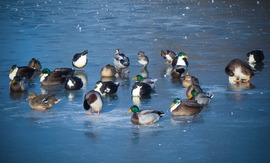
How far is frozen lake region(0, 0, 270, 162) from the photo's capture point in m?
10.3

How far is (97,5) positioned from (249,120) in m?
35.7

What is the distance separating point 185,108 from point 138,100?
213 centimetres

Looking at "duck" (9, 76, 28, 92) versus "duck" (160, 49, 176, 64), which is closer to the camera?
"duck" (9, 76, 28, 92)

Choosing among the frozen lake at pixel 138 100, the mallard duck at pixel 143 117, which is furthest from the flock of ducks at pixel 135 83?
the frozen lake at pixel 138 100

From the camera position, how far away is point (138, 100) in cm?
1421

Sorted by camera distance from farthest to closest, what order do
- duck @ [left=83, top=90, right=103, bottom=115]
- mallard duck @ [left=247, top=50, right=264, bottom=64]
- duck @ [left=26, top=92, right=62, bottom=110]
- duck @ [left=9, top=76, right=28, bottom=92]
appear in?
mallard duck @ [left=247, top=50, right=264, bottom=64] < duck @ [left=9, top=76, right=28, bottom=92] < duck @ [left=26, top=92, right=62, bottom=110] < duck @ [left=83, top=90, right=103, bottom=115]

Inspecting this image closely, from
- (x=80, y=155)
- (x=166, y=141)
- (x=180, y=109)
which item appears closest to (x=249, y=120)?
(x=180, y=109)

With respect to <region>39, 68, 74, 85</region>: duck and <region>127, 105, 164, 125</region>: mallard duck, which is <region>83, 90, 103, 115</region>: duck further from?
<region>39, 68, 74, 85</region>: duck

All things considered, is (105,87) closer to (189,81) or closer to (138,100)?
(138,100)

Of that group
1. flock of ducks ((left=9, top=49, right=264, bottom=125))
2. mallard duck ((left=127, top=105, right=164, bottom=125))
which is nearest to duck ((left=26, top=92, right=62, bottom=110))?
flock of ducks ((left=9, top=49, right=264, bottom=125))

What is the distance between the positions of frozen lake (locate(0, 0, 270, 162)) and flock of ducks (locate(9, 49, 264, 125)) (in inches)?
9.5

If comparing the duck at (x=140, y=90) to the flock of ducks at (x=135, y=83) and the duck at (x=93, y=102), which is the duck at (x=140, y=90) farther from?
the duck at (x=93, y=102)

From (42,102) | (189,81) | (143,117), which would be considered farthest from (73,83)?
(143,117)

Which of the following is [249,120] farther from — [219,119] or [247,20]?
[247,20]
